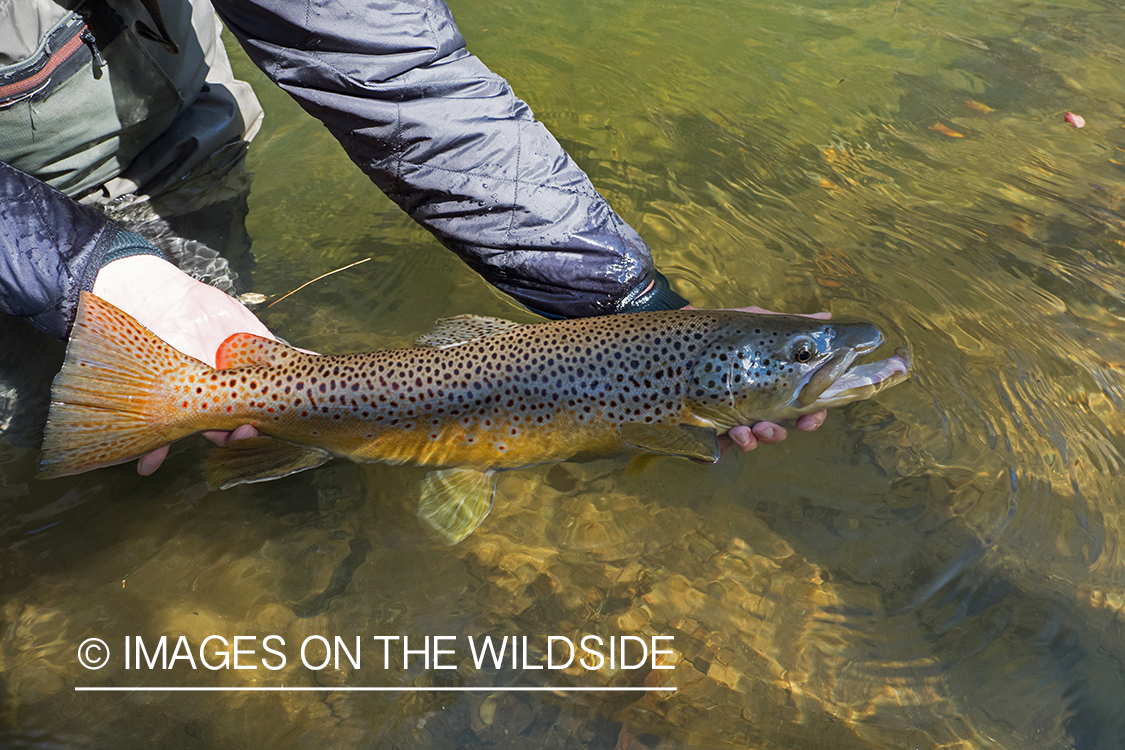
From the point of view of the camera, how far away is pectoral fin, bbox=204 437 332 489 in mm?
2551

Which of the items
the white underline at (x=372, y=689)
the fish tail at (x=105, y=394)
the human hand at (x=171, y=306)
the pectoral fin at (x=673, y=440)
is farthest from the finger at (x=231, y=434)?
the pectoral fin at (x=673, y=440)

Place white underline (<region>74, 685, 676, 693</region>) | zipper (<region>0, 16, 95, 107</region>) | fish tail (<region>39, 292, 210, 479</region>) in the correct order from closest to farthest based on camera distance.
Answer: fish tail (<region>39, 292, 210, 479</region>) < white underline (<region>74, 685, 676, 693</region>) < zipper (<region>0, 16, 95, 107</region>)

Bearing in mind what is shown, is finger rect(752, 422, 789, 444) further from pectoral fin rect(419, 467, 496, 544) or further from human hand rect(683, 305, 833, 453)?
pectoral fin rect(419, 467, 496, 544)

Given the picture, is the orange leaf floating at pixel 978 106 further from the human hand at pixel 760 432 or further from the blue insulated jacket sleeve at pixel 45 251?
the blue insulated jacket sleeve at pixel 45 251

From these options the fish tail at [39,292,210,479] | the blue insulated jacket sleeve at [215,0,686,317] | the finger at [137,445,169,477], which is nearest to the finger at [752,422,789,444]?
the blue insulated jacket sleeve at [215,0,686,317]

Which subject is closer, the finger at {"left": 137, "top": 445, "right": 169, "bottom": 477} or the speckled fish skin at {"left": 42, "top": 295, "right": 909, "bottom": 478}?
the speckled fish skin at {"left": 42, "top": 295, "right": 909, "bottom": 478}

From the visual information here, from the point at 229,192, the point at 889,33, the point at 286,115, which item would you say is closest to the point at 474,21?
the point at 286,115

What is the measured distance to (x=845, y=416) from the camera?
308 cm

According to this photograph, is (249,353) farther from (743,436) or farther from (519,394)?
(743,436)

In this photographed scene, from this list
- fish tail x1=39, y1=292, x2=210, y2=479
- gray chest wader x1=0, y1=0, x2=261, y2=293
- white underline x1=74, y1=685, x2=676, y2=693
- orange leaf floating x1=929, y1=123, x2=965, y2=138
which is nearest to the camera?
fish tail x1=39, y1=292, x2=210, y2=479

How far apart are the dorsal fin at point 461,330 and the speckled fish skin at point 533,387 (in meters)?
0.09

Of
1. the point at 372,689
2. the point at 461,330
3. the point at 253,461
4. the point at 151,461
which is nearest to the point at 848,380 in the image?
the point at 461,330

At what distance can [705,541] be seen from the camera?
2793 mm

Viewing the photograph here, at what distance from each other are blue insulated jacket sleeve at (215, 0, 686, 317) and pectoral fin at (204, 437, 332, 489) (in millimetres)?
Answer: 975
